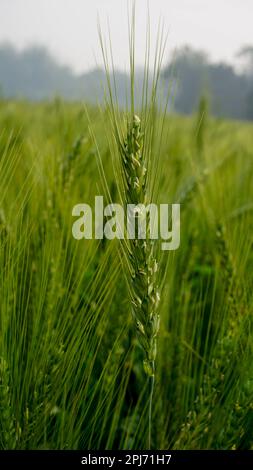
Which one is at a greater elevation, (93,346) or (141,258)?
(141,258)

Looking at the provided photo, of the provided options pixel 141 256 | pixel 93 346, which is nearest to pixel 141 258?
pixel 141 256

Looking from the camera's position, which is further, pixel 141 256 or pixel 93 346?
pixel 93 346

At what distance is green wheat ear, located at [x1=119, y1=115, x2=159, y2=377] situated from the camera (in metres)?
0.59

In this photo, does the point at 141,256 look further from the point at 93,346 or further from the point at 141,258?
the point at 93,346

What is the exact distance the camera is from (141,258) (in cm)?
59

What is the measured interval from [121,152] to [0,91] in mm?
3019

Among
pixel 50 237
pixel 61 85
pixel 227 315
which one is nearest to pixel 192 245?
pixel 227 315

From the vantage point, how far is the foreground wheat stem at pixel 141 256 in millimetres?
588

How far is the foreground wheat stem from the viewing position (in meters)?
0.59

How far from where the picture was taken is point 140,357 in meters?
1.08

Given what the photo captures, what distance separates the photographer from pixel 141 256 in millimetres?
592

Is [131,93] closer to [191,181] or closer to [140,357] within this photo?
[140,357]

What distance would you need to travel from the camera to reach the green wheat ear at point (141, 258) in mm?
588

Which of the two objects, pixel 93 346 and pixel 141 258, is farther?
pixel 93 346
